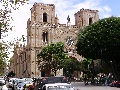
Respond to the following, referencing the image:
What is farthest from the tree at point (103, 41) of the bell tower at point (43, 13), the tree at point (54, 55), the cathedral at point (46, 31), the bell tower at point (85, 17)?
the bell tower at point (85, 17)

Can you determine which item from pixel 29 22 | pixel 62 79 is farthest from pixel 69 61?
pixel 62 79

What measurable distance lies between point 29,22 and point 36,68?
37.9 feet

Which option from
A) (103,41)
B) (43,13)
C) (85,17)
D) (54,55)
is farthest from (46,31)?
(103,41)

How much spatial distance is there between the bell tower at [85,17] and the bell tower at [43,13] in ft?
23.8

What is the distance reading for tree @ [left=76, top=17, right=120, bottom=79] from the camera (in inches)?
1729

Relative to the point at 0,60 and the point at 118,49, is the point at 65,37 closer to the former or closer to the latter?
the point at 118,49

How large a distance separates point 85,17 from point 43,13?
10.6 metres

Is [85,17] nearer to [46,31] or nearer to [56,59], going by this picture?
[46,31]

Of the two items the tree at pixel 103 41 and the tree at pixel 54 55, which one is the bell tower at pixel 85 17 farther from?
the tree at pixel 103 41

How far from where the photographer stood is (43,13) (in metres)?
83.7

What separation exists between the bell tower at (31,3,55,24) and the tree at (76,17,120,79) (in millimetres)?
36469

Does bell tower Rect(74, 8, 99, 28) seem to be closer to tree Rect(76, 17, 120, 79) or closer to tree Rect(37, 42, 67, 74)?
tree Rect(37, 42, 67, 74)

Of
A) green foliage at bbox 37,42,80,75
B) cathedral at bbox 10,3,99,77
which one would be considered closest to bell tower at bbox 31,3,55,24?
cathedral at bbox 10,3,99,77

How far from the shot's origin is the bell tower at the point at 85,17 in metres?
86.1
